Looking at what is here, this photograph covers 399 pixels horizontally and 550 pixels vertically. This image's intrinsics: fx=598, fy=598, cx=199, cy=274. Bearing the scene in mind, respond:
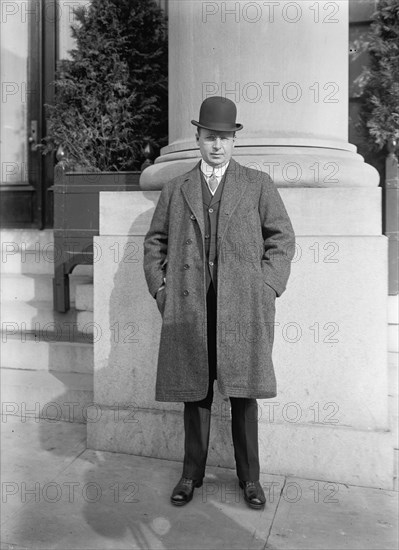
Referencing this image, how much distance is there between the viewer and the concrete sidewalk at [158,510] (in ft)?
9.80

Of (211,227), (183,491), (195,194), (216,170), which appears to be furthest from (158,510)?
(216,170)

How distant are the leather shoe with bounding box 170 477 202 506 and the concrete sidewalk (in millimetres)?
37

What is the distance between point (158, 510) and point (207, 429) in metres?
0.51

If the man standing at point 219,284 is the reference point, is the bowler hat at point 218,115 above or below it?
above

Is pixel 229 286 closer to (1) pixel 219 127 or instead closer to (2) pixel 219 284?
(2) pixel 219 284

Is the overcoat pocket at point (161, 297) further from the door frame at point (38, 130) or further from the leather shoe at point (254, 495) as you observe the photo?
the door frame at point (38, 130)

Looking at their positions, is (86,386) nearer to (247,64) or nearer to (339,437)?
(339,437)

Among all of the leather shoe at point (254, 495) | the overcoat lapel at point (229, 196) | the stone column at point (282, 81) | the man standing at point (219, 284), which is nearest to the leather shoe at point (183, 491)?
the man standing at point (219, 284)

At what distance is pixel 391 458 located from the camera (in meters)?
3.61

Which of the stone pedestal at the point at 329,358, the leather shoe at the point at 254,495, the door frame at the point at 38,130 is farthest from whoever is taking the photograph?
the door frame at the point at 38,130

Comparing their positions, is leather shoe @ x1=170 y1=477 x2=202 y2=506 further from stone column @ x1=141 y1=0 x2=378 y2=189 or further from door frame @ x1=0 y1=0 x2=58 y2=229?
door frame @ x1=0 y1=0 x2=58 y2=229

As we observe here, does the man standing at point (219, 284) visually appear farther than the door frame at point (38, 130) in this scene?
No

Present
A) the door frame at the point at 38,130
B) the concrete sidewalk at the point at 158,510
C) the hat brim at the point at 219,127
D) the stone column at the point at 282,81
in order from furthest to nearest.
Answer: the door frame at the point at 38,130, the stone column at the point at 282,81, the hat brim at the point at 219,127, the concrete sidewalk at the point at 158,510

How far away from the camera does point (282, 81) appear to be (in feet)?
13.2
